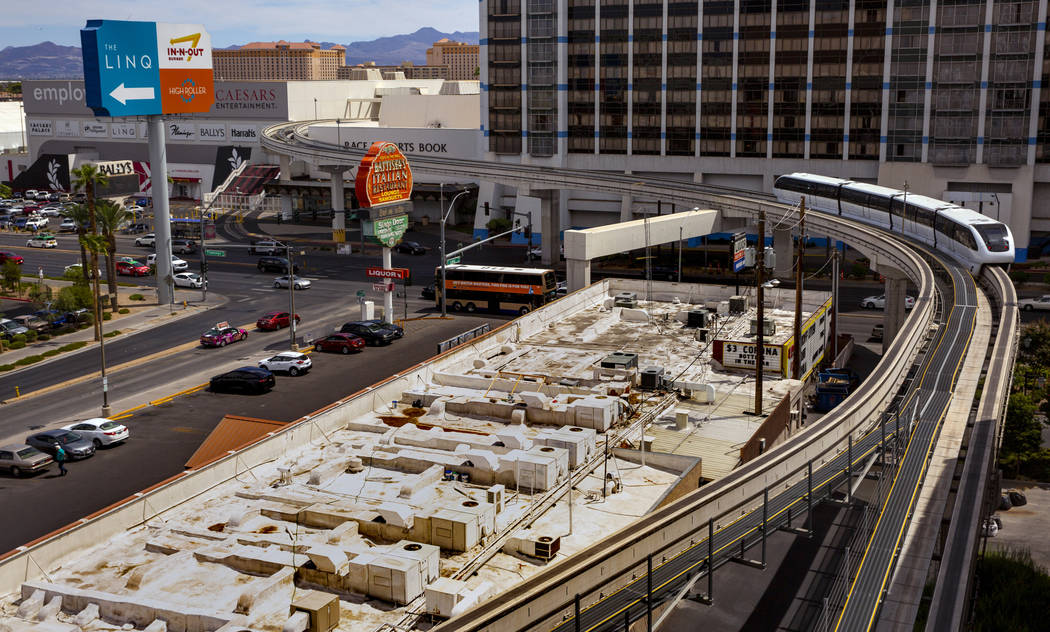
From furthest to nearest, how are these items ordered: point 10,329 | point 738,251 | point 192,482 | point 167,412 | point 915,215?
point 10,329 < point 915,215 < point 738,251 < point 167,412 < point 192,482

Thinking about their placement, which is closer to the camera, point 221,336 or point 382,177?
point 221,336

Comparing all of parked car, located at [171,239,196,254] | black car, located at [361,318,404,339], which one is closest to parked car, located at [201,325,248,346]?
black car, located at [361,318,404,339]

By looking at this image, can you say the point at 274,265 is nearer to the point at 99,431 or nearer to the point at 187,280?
the point at 187,280

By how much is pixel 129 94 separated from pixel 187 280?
666 inches

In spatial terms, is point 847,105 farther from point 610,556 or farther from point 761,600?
point 610,556

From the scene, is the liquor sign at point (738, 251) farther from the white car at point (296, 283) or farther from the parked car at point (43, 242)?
the parked car at point (43, 242)

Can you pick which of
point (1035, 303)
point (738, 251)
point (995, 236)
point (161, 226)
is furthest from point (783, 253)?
point (161, 226)

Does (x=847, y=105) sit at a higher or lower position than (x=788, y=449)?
higher

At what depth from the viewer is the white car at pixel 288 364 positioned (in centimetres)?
6216

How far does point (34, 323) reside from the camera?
75250mm

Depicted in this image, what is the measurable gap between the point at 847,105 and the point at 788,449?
266ft

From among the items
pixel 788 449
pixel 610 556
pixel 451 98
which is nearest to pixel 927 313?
pixel 788 449

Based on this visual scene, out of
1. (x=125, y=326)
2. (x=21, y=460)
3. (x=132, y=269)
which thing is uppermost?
(x=132, y=269)

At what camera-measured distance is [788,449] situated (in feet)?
102
